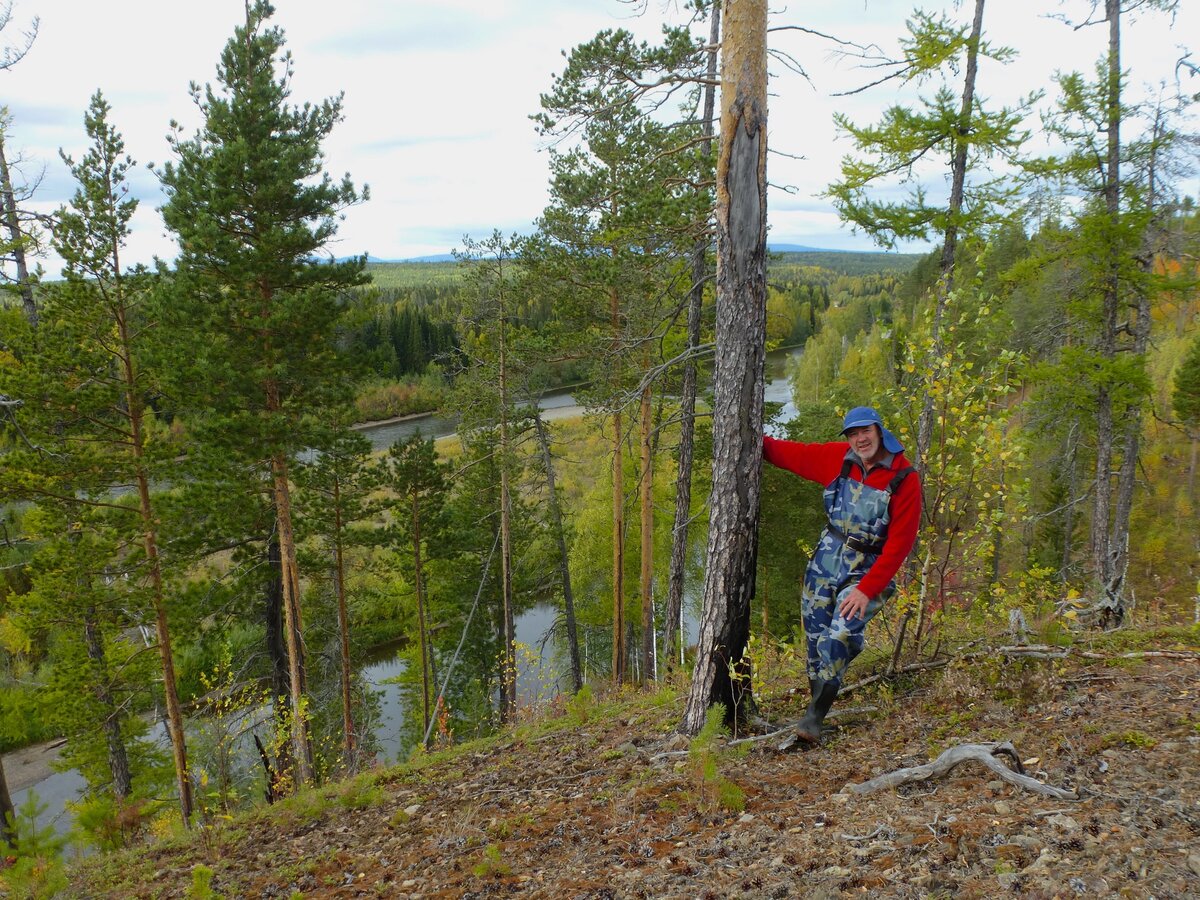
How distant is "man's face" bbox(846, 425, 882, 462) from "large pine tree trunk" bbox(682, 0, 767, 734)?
2.39 ft

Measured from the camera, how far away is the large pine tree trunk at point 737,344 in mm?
4352

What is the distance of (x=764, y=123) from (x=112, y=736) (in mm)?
16259

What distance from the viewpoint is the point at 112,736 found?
13.6 meters

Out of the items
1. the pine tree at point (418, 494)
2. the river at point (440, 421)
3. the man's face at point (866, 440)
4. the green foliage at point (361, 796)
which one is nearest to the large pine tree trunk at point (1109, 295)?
the man's face at point (866, 440)

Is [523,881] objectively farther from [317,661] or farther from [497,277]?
[317,661]

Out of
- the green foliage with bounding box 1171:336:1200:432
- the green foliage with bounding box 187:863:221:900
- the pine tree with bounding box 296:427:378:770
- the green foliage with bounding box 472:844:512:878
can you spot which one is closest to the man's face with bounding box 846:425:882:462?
the green foliage with bounding box 472:844:512:878

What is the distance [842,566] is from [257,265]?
29.9ft

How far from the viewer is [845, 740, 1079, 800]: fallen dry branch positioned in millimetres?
3100

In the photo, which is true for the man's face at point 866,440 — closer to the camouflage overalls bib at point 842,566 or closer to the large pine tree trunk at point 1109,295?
the camouflage overalls bib at point 842,566

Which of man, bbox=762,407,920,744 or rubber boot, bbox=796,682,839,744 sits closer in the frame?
man, bbox=762,407,920,744

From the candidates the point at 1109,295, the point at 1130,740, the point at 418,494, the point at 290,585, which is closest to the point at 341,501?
the point at 290,585

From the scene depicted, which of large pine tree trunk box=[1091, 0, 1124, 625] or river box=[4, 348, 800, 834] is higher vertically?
large pine tree trunk box=[1091, 0, 1124, 625]

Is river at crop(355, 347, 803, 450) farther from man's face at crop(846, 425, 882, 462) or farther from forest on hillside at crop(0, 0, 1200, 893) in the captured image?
man's face at crop(846, 425, 882, 462)

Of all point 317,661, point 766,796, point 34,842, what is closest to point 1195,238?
point 766,796
